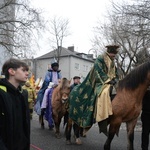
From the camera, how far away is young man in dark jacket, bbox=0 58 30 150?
2.39 metres

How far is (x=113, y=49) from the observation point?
5.83 m

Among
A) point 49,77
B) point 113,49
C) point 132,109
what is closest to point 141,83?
point 132,109

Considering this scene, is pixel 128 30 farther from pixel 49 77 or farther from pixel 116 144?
pixel 116 144

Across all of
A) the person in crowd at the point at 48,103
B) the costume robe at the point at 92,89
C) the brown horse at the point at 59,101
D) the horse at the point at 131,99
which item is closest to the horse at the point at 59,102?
the brown horse at the point at 59,101

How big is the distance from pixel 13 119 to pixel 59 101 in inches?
213

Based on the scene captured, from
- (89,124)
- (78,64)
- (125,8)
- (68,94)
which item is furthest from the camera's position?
(78,64)

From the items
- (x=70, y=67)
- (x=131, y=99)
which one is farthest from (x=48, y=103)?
(x=70, y=67)

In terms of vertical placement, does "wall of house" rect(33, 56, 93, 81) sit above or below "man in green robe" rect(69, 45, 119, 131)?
above

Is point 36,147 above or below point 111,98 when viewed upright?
below

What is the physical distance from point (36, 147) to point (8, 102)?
13.5ft

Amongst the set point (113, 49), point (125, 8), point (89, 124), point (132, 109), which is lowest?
point (89, 124)

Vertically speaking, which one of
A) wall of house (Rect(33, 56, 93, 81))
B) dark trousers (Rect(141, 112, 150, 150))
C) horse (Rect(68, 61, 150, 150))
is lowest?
dark trousers (Rect(141, 112, 150, 150))

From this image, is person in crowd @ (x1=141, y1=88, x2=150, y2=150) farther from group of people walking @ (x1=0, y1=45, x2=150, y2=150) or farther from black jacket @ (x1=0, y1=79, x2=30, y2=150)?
black jacket @ (x1=0, y1=79, x2=30, y2=150)

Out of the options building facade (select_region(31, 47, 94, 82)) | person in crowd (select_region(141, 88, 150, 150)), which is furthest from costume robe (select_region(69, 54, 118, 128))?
building facade (select_region(31, 47, 94, 82))
